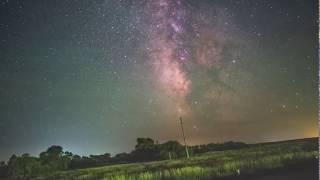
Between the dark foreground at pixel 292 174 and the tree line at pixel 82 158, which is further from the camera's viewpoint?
the tree line at pixel 82 158

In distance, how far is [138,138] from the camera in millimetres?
13070

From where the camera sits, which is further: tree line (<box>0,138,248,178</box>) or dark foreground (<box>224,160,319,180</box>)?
tree line (<box>0,138,248,178</box>)

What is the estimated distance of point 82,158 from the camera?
15.1m

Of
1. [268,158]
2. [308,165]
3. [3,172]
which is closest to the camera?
[308,165]

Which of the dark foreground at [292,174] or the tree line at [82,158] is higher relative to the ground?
the tree line at [82,158]

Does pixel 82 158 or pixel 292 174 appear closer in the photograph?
pixel 292 174

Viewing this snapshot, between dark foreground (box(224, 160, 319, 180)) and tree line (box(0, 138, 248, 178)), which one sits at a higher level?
tree line (box(0, 138, 248, 178))

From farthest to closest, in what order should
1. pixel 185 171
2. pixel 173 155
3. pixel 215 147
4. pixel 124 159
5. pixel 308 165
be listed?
1. pixel 215 147
2. pixel 173 155
3. pixel 124 159
4. pixel 308 165
5. pixel 185 171

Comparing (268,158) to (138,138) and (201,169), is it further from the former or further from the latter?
(138,138)

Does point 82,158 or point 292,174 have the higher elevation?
point 82,158

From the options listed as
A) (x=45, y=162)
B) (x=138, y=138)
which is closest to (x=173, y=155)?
(x=138, y=138)

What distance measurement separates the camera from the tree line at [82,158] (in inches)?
493

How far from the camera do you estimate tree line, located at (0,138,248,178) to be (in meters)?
12.5

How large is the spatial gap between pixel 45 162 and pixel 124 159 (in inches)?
130
